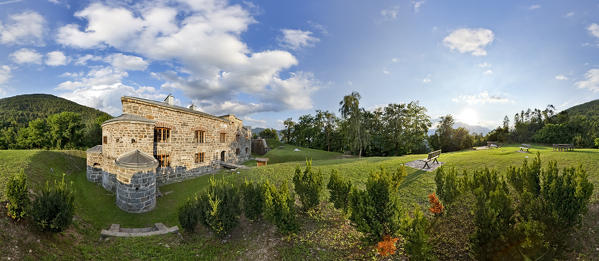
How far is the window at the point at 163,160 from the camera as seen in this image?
14945 millimetres

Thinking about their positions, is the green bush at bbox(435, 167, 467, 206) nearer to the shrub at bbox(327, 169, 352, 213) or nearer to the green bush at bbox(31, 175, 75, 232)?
the shrub at bbox(327, 169, 352, 213)

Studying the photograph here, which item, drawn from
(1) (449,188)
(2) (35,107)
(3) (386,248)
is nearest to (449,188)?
(1) (449,188)

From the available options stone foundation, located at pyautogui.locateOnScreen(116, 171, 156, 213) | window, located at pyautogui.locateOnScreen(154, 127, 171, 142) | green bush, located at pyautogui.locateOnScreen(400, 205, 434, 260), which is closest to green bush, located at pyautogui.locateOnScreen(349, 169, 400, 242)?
green bush, located at pyautogui.locateOnScreen(400, 205, 434, 260)

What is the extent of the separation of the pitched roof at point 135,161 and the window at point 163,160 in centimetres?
307

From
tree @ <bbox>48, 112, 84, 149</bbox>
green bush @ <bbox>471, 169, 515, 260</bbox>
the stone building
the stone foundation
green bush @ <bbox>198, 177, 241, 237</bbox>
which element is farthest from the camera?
tree @ <bbox>48, 112, 84, 149</bbox>

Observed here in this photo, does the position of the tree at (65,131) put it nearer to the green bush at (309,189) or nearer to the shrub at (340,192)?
the green bush at (309,189)

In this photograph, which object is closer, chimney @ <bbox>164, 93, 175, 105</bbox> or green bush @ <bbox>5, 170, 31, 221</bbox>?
green bush @ <bbox>5, 170, 31, 221</bbox>

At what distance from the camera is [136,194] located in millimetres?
10672

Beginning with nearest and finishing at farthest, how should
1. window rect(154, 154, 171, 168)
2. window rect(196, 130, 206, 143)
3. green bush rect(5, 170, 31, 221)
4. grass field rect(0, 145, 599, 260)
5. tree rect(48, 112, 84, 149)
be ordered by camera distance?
grass field rect(0, 145, 599, 260) → green bush rect(5, 170, 31, 221) → window rect(154, 154, 171, 168) → window rect(196, 130, 206, 143) → tree rect(48, 112, 84, 149)

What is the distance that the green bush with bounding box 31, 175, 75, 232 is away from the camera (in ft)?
20.1

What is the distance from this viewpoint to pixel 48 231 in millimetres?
6336

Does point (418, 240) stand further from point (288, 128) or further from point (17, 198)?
point (288, 128)

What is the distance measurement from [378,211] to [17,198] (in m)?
10.7

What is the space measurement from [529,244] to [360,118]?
2270cm
